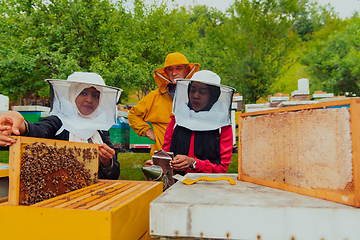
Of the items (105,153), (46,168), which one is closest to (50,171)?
(46,168)

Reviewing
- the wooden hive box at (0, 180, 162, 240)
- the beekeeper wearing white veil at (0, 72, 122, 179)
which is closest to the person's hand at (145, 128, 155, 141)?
the beekeeper wearing white veil at (0, 72, 122, 179)

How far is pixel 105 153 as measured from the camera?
1.97m

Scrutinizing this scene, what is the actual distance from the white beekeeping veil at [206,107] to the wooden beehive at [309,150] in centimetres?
85

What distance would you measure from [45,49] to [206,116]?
10800 mm

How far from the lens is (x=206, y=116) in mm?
2229

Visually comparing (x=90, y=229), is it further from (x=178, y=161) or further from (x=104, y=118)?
(x=104, y=118)

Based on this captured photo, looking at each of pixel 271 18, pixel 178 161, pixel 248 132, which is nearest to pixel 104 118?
pixel 178 161

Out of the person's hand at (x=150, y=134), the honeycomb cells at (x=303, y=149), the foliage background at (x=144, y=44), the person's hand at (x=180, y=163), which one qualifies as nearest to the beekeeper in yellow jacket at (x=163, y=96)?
the person's hand at (x=150, y=134)

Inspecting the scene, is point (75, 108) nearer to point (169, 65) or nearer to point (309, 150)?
point (169, 65)

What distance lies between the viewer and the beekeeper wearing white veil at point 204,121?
2205 millimetres

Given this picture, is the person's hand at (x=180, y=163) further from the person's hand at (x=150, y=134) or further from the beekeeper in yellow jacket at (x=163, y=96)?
the person's hand at (x=150, y=134)

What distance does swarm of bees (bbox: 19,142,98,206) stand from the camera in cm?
113

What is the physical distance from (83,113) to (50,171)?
1.07 m

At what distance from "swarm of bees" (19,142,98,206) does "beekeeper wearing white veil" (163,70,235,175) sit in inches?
34.2
